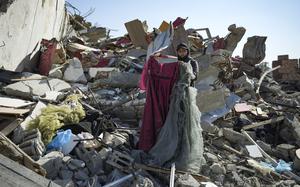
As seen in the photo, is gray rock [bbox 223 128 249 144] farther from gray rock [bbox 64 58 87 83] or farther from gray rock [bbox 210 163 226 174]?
gray rock [bbox 64 58 87 83]

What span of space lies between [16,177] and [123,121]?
3.44 m

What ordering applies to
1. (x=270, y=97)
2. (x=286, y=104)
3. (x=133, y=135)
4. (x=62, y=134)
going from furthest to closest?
1. (x=270, y=97)
2. (x=286, y=104)
3. (x=133, y=135)
4. (x=62, y=134)

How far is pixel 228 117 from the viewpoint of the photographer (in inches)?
288

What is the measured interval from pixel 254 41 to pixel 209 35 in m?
1.52

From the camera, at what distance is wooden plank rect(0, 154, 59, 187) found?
9.56ft

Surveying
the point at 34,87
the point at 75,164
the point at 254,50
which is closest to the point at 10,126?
the point at 75,164

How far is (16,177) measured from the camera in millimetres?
2961

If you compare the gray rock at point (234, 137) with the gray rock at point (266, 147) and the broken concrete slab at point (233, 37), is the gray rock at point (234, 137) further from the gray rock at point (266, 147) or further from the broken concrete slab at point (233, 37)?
the broken concrete slab at point (233, 37)

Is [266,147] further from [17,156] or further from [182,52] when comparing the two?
[17,156]

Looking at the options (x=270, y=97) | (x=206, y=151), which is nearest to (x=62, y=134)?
(x=206, y=151)

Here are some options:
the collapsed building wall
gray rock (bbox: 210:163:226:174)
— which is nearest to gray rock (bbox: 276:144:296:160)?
gray rock (bbox: 210:163:226:174)

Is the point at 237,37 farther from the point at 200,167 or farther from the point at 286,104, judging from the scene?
the point at 200,167

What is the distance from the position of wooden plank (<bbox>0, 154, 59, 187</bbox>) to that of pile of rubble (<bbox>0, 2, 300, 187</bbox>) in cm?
74

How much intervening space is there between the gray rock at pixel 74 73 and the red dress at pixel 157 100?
10.9 feet
